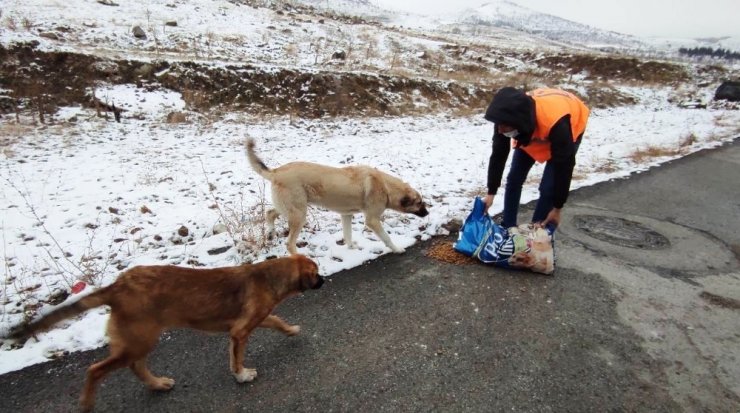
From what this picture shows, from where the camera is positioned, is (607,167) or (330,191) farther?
(607,167)

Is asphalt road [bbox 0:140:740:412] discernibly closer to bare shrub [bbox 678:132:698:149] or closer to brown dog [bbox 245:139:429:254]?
brown dog [bbox 245:139:429:254]

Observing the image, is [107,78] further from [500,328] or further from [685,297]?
[685,297]

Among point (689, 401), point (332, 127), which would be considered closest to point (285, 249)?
point (689, 401)

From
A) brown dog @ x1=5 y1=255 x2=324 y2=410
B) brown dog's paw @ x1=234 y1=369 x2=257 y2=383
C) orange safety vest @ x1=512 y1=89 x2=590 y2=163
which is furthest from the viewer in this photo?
orange safety vest @ x1=512 y1=89 x2=590 y2=163

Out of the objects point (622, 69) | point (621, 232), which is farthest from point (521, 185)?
point (622, 69)

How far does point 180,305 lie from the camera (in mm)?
2564

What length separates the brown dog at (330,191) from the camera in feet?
15.1

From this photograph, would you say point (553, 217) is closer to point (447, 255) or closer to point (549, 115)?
point (549, 115)

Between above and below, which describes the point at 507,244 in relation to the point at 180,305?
below

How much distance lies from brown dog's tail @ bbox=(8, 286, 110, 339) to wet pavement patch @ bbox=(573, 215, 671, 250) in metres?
5.78

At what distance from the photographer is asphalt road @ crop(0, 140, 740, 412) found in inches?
107

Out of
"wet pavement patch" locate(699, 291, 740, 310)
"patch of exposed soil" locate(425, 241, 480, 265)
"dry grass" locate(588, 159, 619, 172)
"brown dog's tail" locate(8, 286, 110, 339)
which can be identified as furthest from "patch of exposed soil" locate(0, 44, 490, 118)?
"wet pavement patch" locate(699, 291, 740, 310)

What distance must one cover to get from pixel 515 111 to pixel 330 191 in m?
2.22

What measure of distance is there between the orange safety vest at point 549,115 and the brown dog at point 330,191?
1.61 meters
